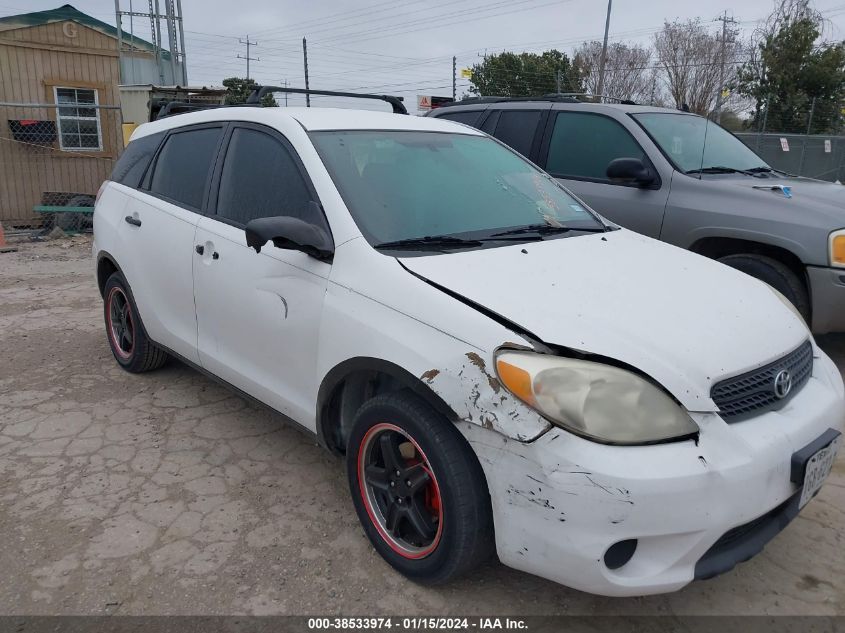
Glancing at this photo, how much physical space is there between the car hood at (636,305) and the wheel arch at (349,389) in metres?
0.36

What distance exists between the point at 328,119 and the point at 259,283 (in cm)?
91

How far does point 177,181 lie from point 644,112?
384 cm

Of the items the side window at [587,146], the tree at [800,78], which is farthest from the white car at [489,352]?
the tree at [800,78]

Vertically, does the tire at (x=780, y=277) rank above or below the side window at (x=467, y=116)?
below

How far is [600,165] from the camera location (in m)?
5.62

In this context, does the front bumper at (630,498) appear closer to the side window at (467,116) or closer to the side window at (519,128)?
the side window at (519,128)

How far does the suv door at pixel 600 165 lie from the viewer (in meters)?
5.26

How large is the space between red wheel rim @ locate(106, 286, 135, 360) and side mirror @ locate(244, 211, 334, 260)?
2.22 metres

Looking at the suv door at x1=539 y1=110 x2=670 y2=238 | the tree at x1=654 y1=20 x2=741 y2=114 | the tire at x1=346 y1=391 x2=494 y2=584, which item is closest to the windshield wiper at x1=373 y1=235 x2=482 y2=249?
Answer: the tire at x1=346 y1=391 x2=494 y2=584

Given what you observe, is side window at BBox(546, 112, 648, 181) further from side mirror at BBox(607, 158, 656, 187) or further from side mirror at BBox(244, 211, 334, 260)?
side mirror at BBox(244, 211, 334, 260)

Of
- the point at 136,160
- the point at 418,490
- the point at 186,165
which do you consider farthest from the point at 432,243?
the point at 136,160

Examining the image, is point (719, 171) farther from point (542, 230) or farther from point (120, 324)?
point (120, 324)

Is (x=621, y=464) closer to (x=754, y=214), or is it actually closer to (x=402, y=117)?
(x=402, y=117)

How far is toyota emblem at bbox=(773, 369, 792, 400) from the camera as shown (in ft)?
7.67
